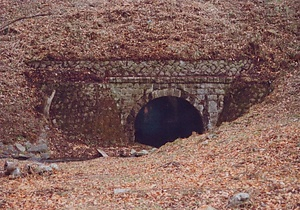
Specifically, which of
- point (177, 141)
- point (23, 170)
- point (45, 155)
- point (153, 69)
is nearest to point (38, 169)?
point (23, 170)

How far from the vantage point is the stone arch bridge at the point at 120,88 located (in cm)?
1803

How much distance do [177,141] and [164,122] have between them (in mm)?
8351

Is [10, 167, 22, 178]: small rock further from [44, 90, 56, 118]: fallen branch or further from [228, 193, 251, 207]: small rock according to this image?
[44, 90, 56, 118]: fallen branch

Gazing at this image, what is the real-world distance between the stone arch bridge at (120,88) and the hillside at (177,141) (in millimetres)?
499

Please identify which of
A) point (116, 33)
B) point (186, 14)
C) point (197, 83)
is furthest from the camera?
point (186, 14)

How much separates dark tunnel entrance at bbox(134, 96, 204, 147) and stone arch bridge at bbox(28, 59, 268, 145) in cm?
153

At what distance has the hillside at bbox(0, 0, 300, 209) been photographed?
8.41 metres

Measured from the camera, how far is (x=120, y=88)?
18578 millimetres

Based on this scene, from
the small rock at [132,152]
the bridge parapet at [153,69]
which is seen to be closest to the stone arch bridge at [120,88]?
the bridge parapet at [153,69]

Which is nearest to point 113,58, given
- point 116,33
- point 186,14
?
point 116,33

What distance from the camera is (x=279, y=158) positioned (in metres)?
9.55

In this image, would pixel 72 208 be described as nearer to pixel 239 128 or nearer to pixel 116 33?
pixel 239 128

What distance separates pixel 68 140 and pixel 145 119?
275 inches

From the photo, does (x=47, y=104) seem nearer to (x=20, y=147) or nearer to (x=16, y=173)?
(x=20, y=147)
